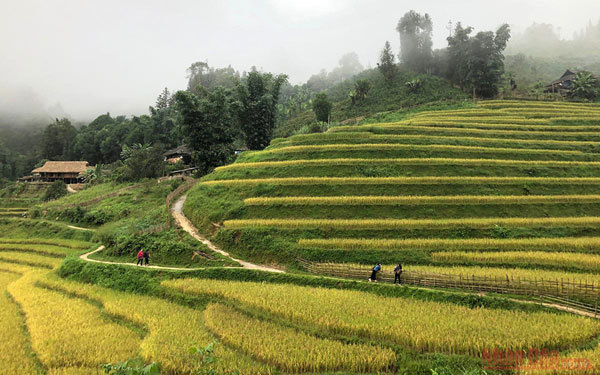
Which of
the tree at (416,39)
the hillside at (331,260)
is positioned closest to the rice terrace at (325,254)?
the hillside at (331,260)

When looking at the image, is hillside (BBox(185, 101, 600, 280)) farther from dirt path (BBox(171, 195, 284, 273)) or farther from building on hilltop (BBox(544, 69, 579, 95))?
building on hilltop (BBox(544, 69, 579, 95))

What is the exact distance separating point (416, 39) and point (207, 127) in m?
57.8

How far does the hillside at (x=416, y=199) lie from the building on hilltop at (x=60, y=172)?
1784 inches

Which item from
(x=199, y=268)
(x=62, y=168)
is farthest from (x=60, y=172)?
(x=199, y=268)

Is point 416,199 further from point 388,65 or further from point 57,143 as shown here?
point 57,143

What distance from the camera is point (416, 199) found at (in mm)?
21297

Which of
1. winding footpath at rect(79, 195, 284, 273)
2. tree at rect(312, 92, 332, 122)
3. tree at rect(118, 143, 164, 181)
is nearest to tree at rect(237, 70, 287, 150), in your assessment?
tree at rect(312, 92, 332, 122)

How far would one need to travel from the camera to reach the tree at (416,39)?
65.8 meters

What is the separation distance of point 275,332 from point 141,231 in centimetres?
1541

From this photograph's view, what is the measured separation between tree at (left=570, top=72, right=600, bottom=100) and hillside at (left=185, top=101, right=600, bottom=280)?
2064 centimetres

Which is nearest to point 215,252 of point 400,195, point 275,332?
point 275,332

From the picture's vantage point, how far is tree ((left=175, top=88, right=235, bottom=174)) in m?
34.8

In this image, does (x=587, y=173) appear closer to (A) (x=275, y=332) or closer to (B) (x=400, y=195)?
(B) (x=400, y=195)

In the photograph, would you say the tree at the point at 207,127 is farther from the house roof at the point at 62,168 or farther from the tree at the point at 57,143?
the tree at the point at 57,143
